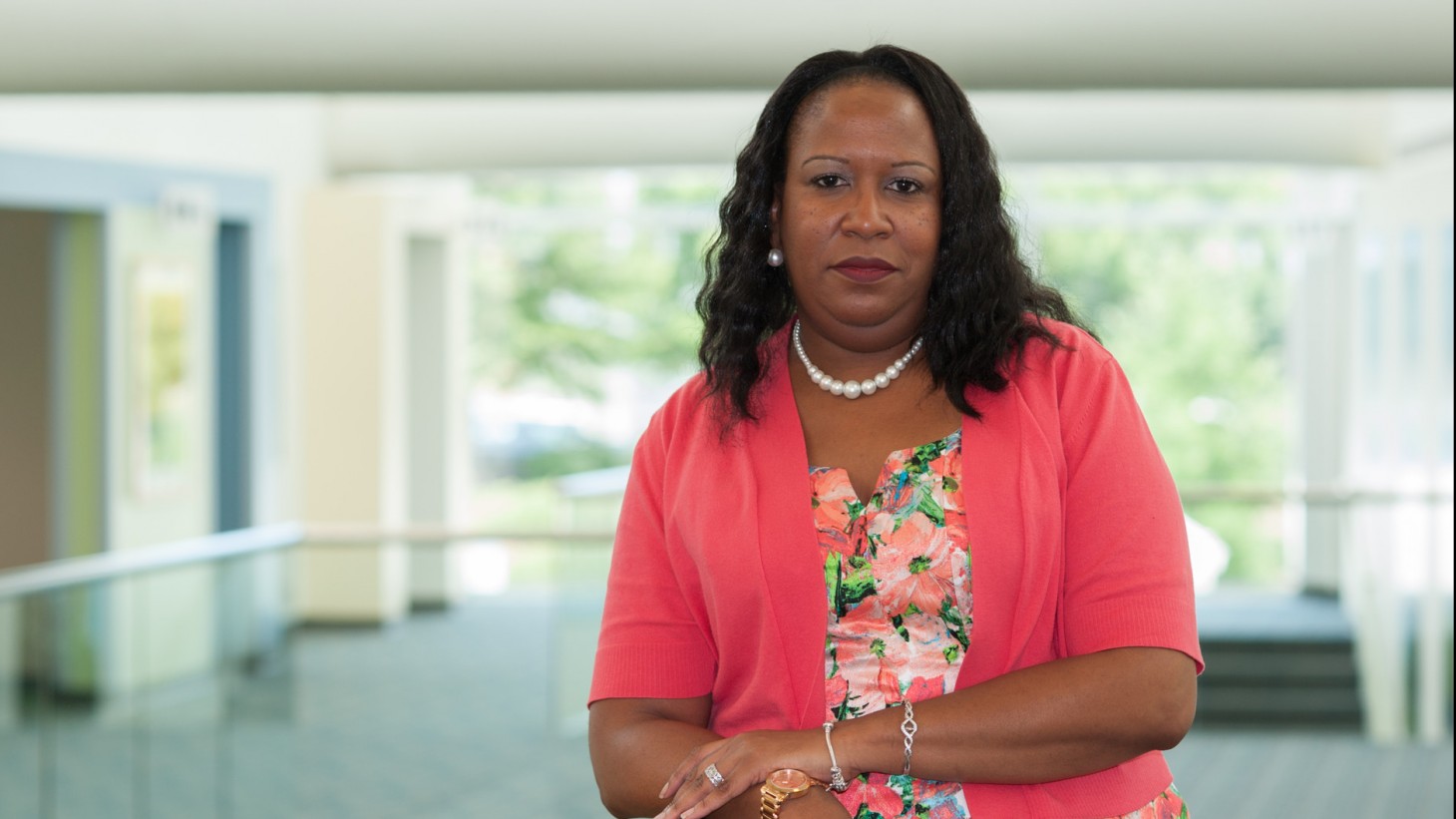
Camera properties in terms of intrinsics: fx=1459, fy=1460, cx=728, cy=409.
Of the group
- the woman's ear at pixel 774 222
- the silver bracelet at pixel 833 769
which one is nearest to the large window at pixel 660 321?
the woman's ear at pixel 774 222

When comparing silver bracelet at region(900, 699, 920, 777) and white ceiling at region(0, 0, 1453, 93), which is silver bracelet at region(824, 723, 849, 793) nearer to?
silver bracelet at region(900, 699, 920, 777)

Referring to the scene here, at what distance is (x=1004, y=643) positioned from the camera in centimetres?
159

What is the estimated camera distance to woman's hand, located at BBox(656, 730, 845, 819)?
1.55 metres

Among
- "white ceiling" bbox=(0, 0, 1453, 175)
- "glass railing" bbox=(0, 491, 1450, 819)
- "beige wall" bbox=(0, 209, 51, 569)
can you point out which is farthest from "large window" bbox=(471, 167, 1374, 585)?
"white ceiling" bbox=(0, 0, 1453, 175)

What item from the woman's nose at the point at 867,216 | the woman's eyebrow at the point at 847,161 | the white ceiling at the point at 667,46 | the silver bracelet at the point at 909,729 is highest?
the white ceiling at the point at 667,46

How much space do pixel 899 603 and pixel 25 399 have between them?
827cm

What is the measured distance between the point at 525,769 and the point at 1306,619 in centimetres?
389

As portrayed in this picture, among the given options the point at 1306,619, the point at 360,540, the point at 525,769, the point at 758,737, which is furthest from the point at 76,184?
the point at 758,737

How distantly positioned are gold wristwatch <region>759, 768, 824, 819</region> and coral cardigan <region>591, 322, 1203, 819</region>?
0.27 ft

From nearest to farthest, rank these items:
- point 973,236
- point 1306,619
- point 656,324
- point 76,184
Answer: point 973,236 → point 1306,619 → point 76,184 → point 656,324

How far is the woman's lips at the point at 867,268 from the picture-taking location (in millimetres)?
1628

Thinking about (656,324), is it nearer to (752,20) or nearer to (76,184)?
(76,184)

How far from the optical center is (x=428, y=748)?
→ 538 cm

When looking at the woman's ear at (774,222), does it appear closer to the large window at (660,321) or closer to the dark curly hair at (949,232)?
the dark curly hair at (949,232)
